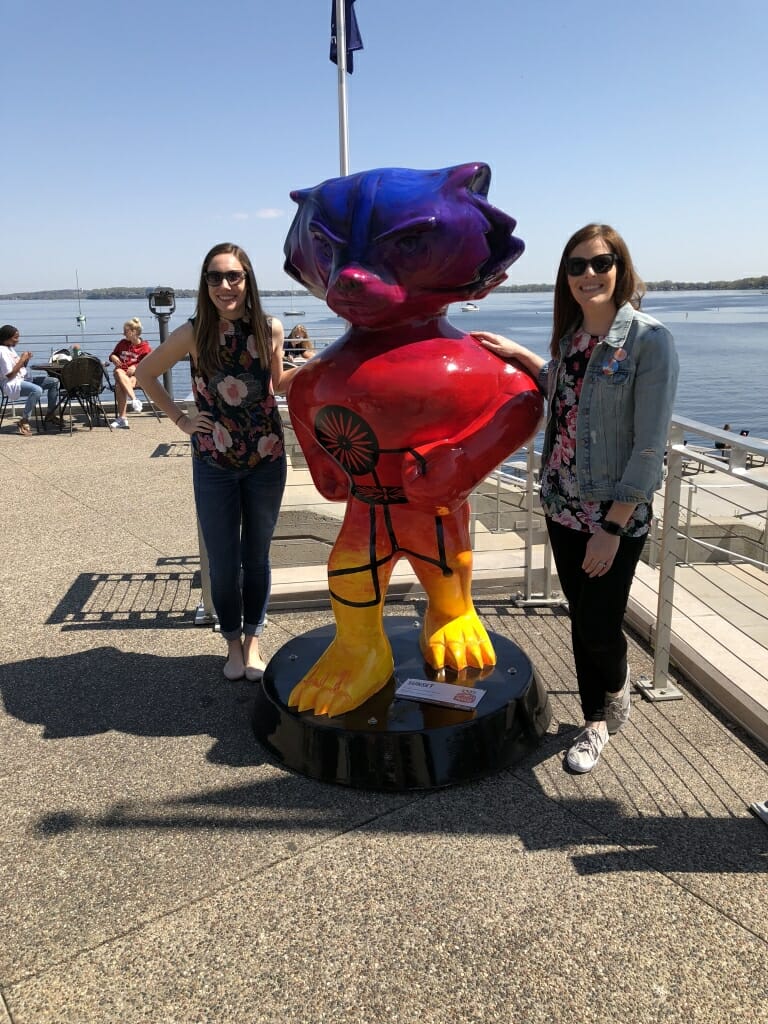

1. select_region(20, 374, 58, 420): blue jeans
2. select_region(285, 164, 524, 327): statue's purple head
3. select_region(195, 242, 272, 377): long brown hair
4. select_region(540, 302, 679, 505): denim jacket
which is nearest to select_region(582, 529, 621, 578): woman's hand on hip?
select_region(540, 302, 679, 505): denim jacket

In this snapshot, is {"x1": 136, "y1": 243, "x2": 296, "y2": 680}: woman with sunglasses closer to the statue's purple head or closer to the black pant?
the statue's purple head

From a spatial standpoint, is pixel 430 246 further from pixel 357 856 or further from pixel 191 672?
pixel 191 672

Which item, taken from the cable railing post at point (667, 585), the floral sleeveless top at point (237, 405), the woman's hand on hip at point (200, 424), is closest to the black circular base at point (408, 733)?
the cable railing post at point (667, 585)

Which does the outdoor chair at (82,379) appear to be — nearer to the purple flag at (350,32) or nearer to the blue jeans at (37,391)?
the blue jeans at (37,391)

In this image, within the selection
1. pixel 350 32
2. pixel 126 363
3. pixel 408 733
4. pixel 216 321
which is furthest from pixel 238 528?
pixel 350 32

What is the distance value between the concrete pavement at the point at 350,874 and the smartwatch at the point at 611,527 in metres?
0.91

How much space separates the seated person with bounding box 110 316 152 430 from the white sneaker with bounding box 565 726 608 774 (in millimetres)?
9283

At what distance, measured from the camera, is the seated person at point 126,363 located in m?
11.0

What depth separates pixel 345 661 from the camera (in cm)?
295

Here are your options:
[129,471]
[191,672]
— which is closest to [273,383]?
[191,672]

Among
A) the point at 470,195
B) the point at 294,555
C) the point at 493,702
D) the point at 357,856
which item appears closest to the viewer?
the point at 357,856

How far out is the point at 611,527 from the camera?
7.89 ft

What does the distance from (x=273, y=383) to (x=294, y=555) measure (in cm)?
285

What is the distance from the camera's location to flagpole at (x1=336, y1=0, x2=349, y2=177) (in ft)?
32.1
